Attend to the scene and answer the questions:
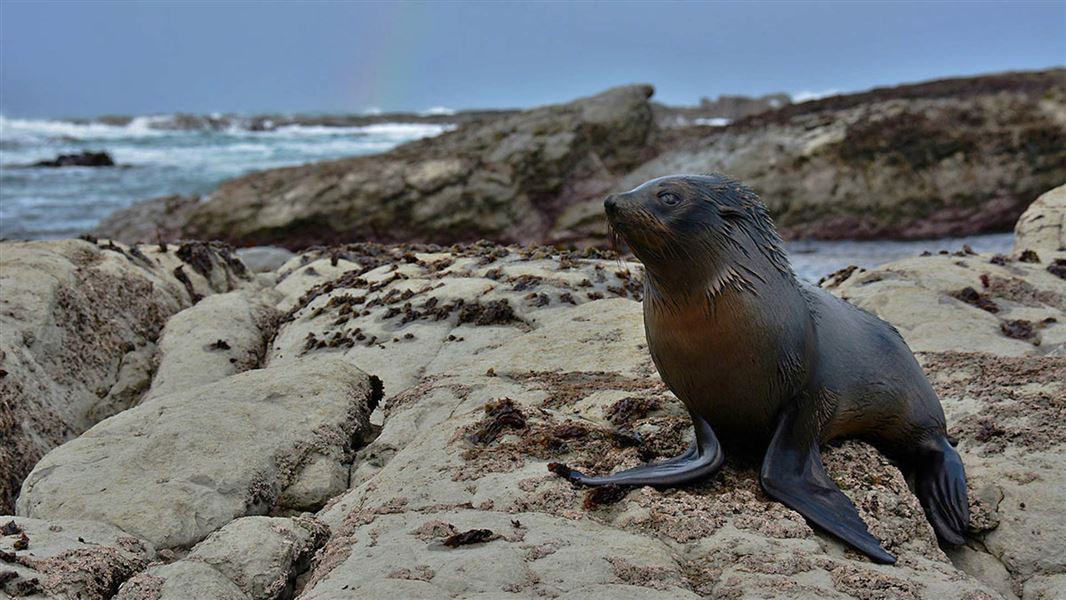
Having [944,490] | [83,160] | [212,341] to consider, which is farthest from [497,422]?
[83,160]

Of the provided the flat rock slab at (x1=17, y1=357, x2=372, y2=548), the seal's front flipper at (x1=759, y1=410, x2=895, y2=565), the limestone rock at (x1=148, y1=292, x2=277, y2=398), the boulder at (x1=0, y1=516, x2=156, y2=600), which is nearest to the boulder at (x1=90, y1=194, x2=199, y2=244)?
the limestone rock at (x1=148, y1=292, x2=277, y2=398)

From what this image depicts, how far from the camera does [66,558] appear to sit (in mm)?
3506

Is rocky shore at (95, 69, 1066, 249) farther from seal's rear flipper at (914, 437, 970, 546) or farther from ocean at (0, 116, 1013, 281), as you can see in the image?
seal's rear flipper at (914, 437, 970, 546)

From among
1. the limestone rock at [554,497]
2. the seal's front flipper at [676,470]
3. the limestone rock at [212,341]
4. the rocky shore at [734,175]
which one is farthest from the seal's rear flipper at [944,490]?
the rocky shore at [734,175]

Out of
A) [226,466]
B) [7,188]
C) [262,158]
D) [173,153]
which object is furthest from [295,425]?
[173,153]

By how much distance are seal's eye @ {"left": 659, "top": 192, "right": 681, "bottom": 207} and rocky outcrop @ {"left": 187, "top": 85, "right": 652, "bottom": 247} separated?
17.1 meters

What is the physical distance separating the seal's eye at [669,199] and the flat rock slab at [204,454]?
224cm

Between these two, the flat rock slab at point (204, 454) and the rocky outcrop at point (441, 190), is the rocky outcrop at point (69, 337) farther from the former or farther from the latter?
the rocky outcrop at point (441, 190)

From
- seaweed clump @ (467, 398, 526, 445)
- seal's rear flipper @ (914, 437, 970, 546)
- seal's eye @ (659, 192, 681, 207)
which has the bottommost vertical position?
seal's rear flipper @ (914, 437, 970, 546)

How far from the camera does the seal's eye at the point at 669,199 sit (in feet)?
12.0

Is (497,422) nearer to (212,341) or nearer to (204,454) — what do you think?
(204,454)

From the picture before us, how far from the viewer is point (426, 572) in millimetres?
3031

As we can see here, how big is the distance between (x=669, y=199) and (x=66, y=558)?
267 cm

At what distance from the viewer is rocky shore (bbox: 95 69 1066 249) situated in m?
20.1
